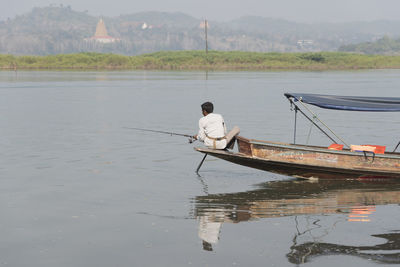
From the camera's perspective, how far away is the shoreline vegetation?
9219cm

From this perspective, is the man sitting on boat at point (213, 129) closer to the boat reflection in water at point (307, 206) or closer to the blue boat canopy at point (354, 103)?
the boat reflection in water at point (307, 206)

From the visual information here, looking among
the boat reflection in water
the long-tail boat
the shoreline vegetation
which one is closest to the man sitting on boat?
the long-tail boat

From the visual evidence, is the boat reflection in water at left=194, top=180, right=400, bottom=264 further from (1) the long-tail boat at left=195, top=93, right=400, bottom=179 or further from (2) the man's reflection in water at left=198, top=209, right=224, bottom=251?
(1) the long-tail boat at left=195, top=93, right=400, bottom=179

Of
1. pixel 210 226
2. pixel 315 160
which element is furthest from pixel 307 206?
pixel 210 226

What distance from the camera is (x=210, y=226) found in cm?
885

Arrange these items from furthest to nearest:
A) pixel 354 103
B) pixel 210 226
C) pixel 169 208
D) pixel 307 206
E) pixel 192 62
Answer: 1. pixel 192 62
2. pixel 354 103
3. pixel 307 206
4. pixel 169 208
5. pixel 210 226

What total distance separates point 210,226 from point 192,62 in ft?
279

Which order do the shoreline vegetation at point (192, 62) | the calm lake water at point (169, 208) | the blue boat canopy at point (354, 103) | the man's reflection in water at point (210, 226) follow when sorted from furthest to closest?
the shoreline vegetation at point (192, 62) → the blue boat canopy at point (354, 103) → the man's reflection in water at point (210, 226) → the calm lake water at point (169, 208)

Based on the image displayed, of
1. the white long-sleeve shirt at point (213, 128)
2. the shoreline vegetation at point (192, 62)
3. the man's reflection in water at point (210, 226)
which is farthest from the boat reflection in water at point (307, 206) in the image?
the shoreline vegetation at point (192, 62)

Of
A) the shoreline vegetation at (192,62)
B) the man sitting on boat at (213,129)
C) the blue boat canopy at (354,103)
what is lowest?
the shoreline vegetation at (192,62)

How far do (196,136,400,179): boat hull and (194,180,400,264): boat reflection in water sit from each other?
0.27 m

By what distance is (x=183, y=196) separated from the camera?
11.0 m

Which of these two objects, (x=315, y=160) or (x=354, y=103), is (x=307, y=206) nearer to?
(x=315, y=160)

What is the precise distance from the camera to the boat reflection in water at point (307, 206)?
764cm
